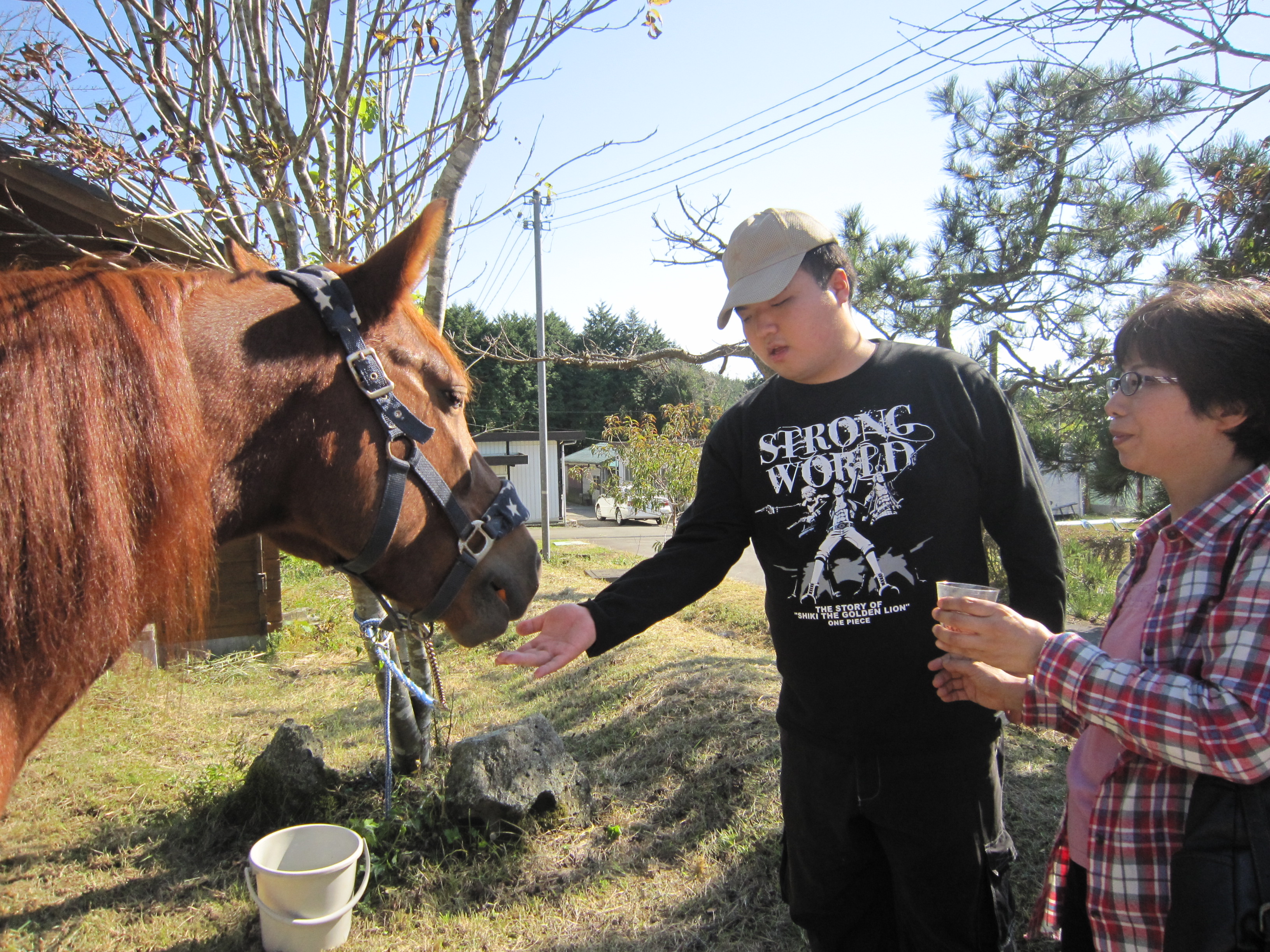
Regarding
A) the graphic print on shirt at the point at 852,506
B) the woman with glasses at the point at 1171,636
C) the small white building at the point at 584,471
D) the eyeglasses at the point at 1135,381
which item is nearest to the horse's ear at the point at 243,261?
the graphic print on shirt at the point at 852,506

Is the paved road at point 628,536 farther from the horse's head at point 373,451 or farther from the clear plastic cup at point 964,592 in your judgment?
the clear plastic cup at point 964,592

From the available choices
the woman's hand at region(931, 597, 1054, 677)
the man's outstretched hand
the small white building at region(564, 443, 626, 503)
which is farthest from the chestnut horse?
the small white building at region(564, 443, 626, 503)

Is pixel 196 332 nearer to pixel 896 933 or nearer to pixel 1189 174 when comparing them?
pixel 896 933

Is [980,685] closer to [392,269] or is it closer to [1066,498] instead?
[392,269]

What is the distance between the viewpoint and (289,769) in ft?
11.4

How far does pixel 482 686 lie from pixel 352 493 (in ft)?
15.2

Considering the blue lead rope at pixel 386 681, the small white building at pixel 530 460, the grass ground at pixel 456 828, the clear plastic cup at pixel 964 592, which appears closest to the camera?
the clear plastic cup at pixel 964 592

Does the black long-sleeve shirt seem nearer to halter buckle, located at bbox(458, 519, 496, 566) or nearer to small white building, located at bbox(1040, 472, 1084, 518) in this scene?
halter buckle, located at bbox(458, 519, 496, 566)

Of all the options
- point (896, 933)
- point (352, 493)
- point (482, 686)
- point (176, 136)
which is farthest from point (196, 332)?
point (482, 686)

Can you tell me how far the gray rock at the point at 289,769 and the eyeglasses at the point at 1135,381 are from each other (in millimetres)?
3709

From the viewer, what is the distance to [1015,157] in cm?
496

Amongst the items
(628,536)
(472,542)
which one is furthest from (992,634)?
(628,536)

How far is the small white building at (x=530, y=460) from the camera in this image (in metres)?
25.4

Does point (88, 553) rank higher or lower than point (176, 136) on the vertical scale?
lower
